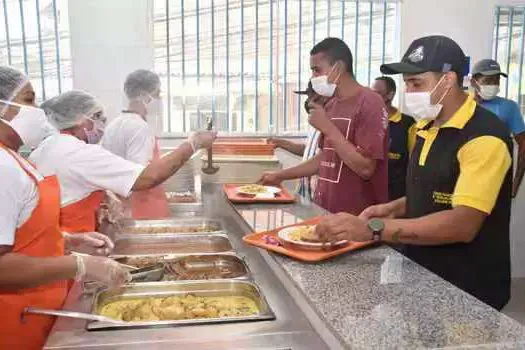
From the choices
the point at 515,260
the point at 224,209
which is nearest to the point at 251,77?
the point at 224,209

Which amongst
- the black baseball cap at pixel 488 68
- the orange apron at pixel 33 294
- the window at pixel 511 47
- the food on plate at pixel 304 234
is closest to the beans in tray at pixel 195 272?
the food on plate at pixel 304 234

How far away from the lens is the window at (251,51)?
13.1ft

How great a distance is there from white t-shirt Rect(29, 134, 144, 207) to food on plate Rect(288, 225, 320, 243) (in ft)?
2.04

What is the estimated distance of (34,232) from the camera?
4.32 feet

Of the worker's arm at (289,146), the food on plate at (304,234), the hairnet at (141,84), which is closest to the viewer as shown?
the food on plate at (304,234)

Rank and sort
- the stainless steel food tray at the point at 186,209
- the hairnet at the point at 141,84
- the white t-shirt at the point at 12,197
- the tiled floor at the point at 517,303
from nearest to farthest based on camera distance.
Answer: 1. the white t-shirt at the point at 12,197
2. the stainless steel food tray at the point at 186,209
3. the hairnet at the point at 141,84
4. the tiled floor at the point at 517,303

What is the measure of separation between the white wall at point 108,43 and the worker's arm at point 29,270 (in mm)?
2666

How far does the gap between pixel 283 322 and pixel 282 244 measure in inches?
11.2

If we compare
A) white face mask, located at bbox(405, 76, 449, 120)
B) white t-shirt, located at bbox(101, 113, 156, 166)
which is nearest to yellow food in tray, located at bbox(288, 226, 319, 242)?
white face mask, located at bbox(405, 76, 449, 120)

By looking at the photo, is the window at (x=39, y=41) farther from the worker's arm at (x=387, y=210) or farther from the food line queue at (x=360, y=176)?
the worker's arm at (x=387, y=210)

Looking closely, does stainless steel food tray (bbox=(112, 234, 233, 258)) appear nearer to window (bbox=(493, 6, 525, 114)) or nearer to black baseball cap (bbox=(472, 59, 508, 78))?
black baseball cap (bbox=(472, 59, 508, 78))

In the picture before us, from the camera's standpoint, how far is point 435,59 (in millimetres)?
1474

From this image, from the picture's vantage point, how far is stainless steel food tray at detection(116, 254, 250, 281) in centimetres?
160

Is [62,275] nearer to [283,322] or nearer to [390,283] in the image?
[283,322]
